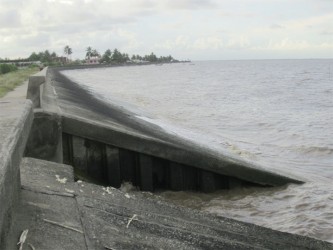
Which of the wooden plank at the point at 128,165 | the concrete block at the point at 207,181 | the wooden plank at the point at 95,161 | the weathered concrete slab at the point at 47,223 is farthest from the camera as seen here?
the concrete block at the point at 207,181

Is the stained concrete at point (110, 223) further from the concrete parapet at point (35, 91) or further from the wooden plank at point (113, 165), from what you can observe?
the concrete parapet at point (35, 91)

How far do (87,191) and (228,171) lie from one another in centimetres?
365

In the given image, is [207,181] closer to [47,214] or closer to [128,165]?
[128,165]

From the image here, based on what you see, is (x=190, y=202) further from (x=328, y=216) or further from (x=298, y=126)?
(x=298, y=126)

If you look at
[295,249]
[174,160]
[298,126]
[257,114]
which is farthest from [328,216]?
[257,114]

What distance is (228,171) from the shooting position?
25.3 feet

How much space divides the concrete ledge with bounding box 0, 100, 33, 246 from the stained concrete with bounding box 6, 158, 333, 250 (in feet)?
0.66

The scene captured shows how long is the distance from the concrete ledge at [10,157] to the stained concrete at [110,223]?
201 mm

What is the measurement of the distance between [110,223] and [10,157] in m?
1.15

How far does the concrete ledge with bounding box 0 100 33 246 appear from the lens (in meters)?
2.61

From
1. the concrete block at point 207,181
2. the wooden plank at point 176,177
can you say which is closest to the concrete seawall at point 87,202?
the wooden plank at point 176,177

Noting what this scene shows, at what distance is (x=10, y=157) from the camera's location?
9.29 feet

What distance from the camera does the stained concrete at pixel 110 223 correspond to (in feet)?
10.8

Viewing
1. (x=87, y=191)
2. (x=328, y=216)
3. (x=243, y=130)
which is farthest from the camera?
(x=243, y=130)
